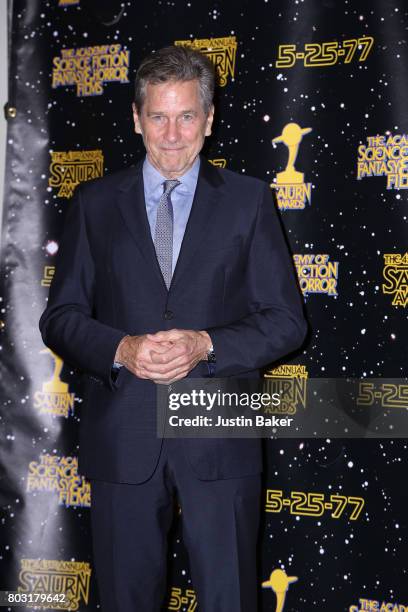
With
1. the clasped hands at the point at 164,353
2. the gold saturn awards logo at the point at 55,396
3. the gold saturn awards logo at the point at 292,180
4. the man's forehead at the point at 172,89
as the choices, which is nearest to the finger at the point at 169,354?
the clasped hands at the point at 164,353

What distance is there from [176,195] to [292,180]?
705 millimetres

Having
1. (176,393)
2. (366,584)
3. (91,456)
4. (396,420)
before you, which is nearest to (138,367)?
(176,393)

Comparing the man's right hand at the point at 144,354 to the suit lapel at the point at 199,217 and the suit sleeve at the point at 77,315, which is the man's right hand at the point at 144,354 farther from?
the suit lapel at the point at 199,217

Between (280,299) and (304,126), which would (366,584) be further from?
(304,126)

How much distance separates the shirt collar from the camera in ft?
6.53

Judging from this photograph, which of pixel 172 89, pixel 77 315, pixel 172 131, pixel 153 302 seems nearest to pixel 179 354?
pixel 153 302

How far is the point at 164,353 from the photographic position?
1.74 m

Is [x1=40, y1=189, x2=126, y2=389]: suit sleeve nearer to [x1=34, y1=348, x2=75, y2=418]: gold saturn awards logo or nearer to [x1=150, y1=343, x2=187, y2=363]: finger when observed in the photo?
[x1=150, y1=343, x2=187, y2=363]: finger

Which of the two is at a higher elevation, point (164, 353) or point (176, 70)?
point (176, 70)

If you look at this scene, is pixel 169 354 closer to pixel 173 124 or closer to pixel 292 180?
pixel 173 124

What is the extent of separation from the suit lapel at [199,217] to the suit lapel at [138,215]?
7 centimetres


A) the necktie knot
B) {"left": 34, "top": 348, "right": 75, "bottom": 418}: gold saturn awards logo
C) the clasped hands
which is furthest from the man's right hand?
{"left": 34, "top": 348, "right": 75, "bottom": 418}: gold saturn awards logo

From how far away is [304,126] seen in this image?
2539 millimetres

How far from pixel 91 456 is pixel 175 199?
2.39 ft
